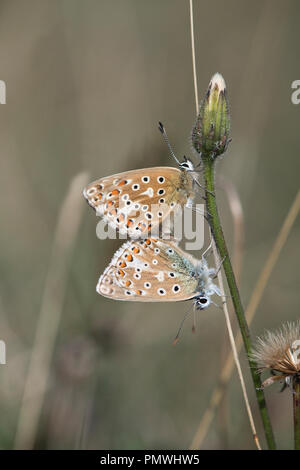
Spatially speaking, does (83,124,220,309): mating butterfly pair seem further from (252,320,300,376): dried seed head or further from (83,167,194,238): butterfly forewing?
(252,320,300,376): dried seed head

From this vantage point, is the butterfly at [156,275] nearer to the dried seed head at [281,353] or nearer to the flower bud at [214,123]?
the dried seed head at [281,353]

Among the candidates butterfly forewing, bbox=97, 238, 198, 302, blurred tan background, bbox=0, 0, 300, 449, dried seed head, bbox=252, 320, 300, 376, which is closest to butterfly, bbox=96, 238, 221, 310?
butterfly forewing, bbox=97, 238, 198, 302

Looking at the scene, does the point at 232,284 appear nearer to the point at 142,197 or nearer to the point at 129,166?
the point at 142,197

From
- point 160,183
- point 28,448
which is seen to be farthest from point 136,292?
point 28,448

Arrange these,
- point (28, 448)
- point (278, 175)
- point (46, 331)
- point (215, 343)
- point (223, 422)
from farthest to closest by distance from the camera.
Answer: point (278, 175), point (215, 343), point (46, 331), point (223, 422), point (28, 448)

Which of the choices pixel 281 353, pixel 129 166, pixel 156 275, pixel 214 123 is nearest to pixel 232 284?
pixel 281 353
